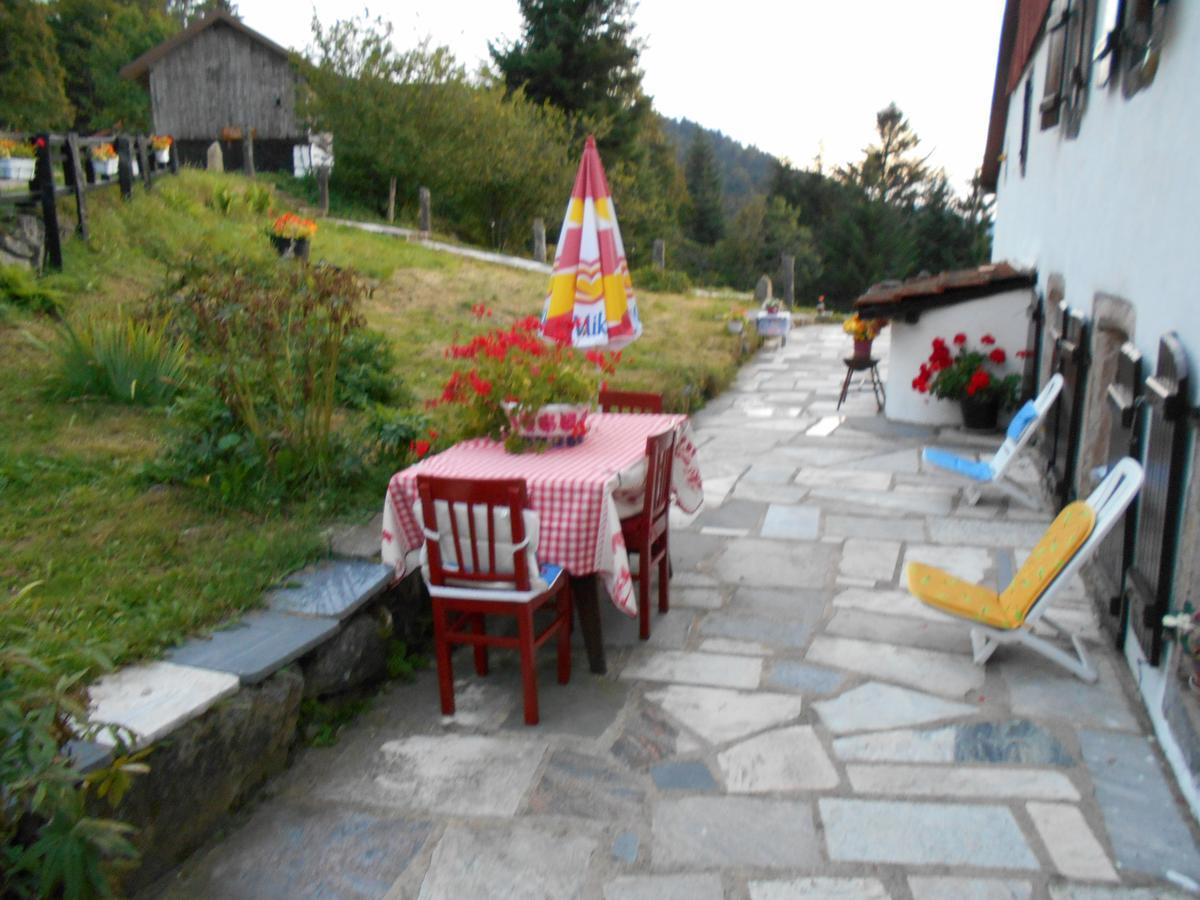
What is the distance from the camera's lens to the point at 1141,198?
191 inches

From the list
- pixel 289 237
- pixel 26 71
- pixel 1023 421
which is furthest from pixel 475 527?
pixel 26 71

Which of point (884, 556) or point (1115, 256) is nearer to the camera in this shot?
point (1115, 256)

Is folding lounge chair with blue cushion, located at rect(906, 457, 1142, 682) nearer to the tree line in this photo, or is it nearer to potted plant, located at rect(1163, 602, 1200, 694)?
potted plant, located at rect(1163, 602, 1200, 694)

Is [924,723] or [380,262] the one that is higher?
[380,262]

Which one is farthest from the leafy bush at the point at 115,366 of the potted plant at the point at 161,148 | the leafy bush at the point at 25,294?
the potted plant at the point at 161,148

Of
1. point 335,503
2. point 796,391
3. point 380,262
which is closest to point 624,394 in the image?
point 335,503

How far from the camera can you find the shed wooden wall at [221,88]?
33.7 m

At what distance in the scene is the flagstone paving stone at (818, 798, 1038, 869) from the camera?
3312 millimetres

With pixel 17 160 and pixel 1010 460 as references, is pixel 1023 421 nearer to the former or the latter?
pixel 1010 460

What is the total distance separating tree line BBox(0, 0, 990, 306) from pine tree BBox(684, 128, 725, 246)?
73 millimetres

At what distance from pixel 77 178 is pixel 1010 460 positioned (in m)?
9.09

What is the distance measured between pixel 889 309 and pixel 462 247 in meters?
14.6

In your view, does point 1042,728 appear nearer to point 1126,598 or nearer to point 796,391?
point 1126,598

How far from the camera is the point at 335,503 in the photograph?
559 centimetres
